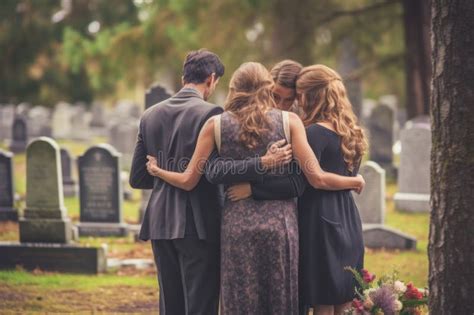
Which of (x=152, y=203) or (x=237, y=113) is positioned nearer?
(x=237, y=113)

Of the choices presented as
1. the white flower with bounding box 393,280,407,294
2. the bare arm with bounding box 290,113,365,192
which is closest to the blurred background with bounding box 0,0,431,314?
the white flower with bounding box 393,280,407,294

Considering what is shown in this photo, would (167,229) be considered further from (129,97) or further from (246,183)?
(129,97)

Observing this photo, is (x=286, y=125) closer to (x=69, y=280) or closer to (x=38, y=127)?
(x=69, y=280)

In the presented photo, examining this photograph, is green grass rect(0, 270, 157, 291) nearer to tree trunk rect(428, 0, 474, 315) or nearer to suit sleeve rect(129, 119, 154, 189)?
suit sleeve rect(129, 119, 154, 189)

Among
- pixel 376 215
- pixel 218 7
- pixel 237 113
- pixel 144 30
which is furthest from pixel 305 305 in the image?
pixel 144 30

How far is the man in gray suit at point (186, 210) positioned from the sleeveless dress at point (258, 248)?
187mm

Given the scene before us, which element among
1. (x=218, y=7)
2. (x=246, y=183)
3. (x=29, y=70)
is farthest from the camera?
(x=29, y=70)

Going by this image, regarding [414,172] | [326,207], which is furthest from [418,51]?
[326,207]

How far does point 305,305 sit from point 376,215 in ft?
20.6

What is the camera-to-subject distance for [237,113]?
5.63 meters

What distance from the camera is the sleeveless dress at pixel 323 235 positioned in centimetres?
586

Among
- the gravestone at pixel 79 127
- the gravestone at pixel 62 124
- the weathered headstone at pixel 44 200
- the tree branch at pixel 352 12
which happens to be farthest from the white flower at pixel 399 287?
the gravestone at pixel 62 124

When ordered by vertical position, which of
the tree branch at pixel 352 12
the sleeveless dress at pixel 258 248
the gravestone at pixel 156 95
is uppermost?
the tree branch at pixel 352 12

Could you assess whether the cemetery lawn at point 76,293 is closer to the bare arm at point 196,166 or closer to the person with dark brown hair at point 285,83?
the bare arm at point 196,166
